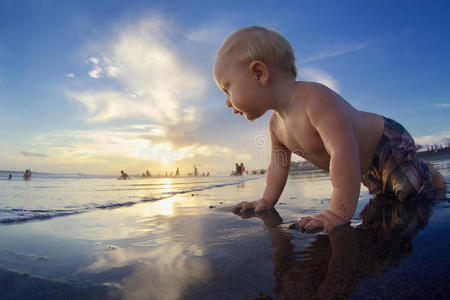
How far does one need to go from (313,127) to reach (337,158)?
312 millimetres

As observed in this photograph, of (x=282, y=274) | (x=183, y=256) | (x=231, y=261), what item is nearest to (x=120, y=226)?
(x=183, y=256)

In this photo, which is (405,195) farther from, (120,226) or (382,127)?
(120,226)

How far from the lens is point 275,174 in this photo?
2.39 meters

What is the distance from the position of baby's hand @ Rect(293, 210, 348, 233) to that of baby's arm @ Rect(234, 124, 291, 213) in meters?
0.84

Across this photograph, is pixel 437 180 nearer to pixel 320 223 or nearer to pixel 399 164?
pixel 399 164

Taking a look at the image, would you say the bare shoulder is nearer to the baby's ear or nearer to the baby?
the baby

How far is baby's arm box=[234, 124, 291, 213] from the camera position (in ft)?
7.74

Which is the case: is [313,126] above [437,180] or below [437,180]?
above

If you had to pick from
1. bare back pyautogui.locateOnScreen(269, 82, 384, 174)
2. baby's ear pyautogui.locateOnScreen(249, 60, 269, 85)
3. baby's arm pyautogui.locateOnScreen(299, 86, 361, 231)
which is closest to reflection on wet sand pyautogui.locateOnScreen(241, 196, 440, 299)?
baby's arm pyautogui.locateOnScreen(299, 86, 361, 231)

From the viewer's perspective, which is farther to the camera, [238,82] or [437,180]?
[437,180]

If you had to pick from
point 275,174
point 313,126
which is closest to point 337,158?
point 313,126

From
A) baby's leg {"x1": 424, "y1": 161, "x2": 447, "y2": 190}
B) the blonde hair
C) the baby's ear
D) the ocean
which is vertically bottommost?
the ocean

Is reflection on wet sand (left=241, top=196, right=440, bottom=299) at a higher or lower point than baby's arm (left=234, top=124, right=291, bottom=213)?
lower

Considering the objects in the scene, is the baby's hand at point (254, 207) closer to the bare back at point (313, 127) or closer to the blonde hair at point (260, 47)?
the bare back at point (313, 127)
